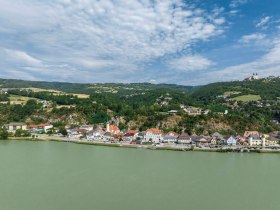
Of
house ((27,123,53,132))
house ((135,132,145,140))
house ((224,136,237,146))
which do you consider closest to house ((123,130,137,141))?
house ((135,132,145,140))

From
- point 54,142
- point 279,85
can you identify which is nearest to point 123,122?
point 54,142

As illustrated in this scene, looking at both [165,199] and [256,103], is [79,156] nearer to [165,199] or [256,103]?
[165,199]

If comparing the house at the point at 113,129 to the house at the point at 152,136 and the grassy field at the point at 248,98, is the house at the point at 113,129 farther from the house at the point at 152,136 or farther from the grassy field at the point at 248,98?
the grassy field at the point at 248,98

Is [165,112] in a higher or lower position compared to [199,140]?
higher

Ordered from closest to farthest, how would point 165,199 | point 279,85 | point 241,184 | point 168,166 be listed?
point 165,199, point 241,184, point 168,166, point 279,85

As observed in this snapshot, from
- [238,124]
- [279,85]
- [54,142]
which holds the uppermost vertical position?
[279,85]

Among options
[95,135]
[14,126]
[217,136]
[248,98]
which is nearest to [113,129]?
[95,135]

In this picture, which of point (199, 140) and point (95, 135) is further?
point (95, 135)

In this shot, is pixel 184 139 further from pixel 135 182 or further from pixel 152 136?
pixel 135 182
